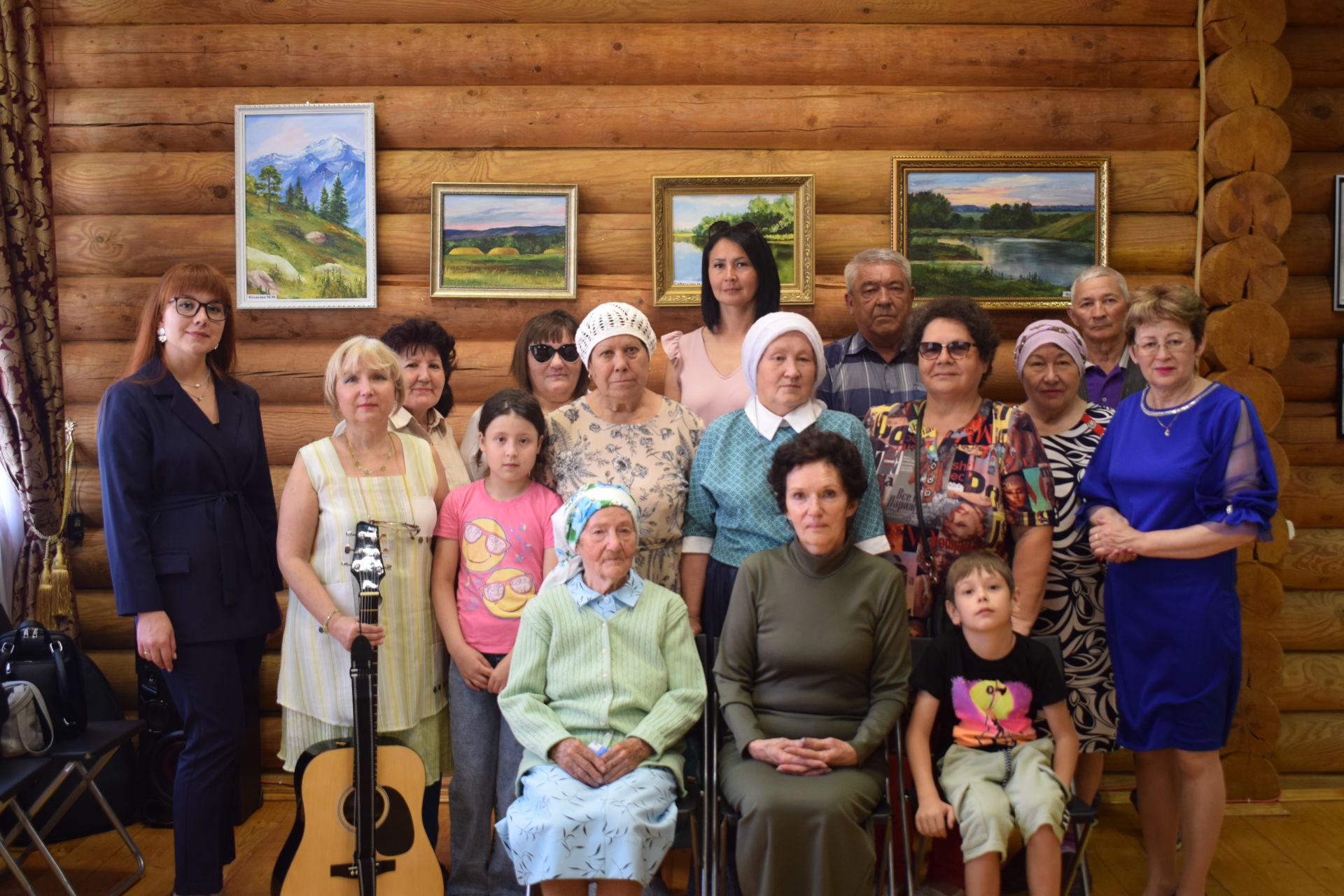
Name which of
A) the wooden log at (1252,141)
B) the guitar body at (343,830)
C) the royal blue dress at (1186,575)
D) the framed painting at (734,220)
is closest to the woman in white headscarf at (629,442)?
the guitar body at (343,830)

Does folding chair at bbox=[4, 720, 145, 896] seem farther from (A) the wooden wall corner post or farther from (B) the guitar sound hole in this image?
(A) the wooden wall corner post

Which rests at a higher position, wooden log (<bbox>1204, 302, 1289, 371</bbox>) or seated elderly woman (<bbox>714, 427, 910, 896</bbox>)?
wooden log (<bbox>1204, 302, 1289, 371</bbox>)

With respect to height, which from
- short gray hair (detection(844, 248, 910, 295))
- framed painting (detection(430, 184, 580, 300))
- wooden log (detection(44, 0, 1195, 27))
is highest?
wooden log (detection(44, 0, 1195, 27))

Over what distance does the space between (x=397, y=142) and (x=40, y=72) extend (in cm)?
148

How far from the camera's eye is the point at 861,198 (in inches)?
155

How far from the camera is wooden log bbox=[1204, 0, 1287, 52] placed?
373cm

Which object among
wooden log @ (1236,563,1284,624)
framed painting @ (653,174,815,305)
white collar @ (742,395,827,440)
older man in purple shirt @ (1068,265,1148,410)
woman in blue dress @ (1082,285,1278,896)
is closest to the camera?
woman in blue dress @ (1082,285,1278,896)

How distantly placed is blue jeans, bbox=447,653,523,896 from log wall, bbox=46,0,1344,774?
1.63 meters

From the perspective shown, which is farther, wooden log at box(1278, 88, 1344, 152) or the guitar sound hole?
wooden log at box(1278, 88, 1344, 152)

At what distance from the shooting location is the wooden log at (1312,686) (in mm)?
4023

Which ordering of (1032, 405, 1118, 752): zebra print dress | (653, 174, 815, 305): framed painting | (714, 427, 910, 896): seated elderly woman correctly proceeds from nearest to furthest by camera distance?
(714, 427, 910, 896): seated elderly woman → (1032, 405, 1118, 752): zebra print dress → (653, 174, 815, 305): framed painting

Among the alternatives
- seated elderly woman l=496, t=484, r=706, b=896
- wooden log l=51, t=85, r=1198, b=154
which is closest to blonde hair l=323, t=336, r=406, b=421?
seated elderly woman l=496, t=484, r=706, b=896

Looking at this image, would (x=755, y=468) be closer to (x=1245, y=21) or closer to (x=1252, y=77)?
(x=1252, y=77)

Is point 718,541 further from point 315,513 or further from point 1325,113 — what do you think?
point 1325,113
